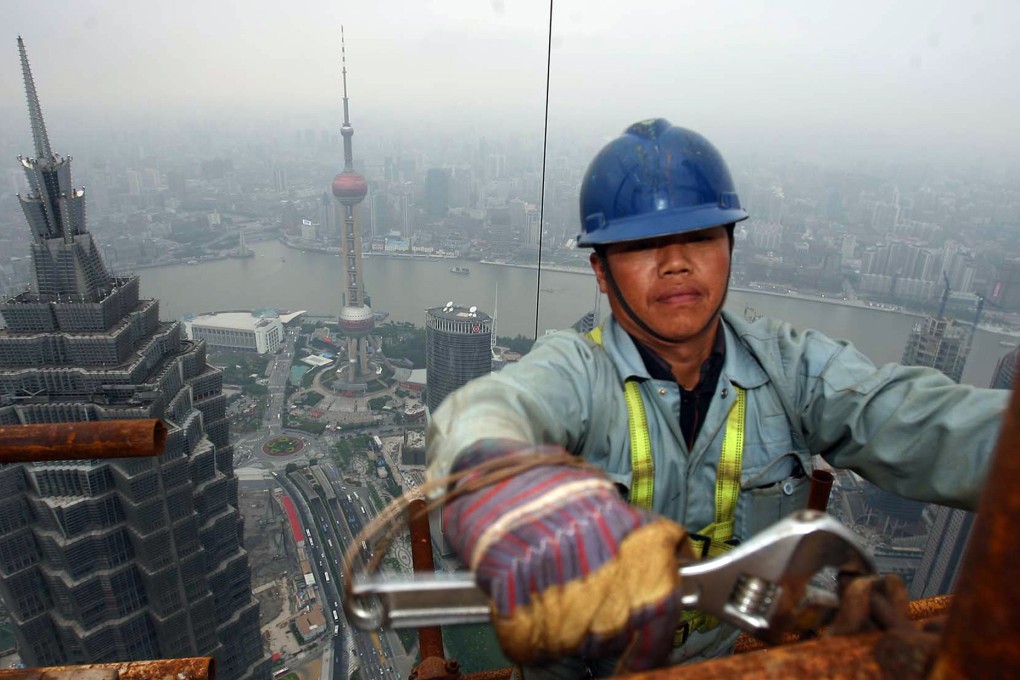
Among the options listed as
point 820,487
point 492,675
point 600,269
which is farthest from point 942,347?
point 600,269

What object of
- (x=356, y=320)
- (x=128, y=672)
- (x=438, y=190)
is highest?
(x=128, y=672)

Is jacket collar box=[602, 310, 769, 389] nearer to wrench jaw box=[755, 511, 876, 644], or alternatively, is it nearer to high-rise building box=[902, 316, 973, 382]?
wrench jaw box=[755, 511, 876, 644]

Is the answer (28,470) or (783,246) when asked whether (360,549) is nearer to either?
(28,470)

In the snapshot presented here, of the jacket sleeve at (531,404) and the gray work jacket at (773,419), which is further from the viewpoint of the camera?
the gray work jacket at (773,419)

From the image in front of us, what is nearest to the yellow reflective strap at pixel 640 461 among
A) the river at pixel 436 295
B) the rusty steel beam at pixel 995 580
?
the rusty steel beam at pixel 995 580

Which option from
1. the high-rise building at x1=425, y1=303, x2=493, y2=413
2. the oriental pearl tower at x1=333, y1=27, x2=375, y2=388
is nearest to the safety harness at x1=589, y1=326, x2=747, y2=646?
the high-rise building at x1=425, y1=303, x2=493, y2=413

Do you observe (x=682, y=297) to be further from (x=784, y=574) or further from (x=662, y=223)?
(x=784, y=574)

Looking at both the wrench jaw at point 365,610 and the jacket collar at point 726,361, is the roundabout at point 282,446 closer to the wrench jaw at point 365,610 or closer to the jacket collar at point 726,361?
the jacket collar at point 726,361
